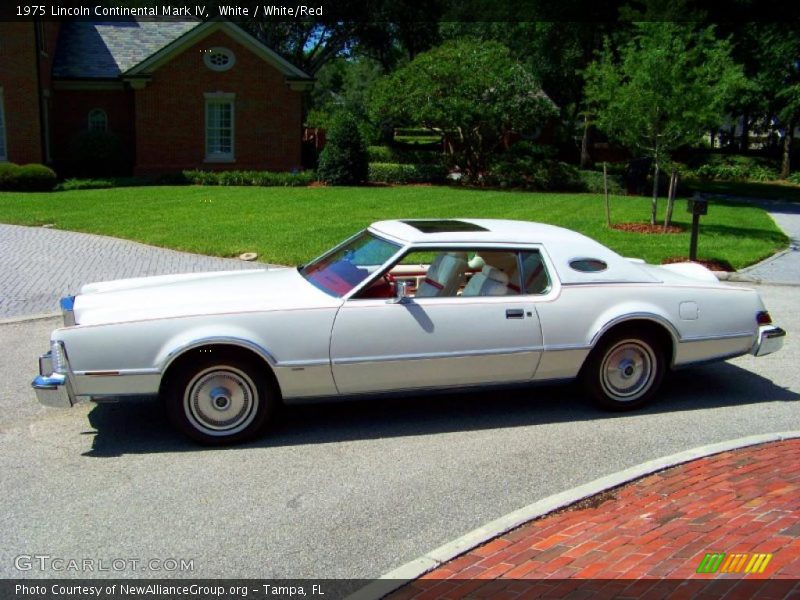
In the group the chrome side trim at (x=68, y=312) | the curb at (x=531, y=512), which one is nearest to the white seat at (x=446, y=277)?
the curb at (x=531, y=512)

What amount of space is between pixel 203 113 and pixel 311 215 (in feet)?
39.6

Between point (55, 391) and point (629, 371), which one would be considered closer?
point (55, 391)

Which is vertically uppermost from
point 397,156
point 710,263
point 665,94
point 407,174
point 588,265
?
point 665,94

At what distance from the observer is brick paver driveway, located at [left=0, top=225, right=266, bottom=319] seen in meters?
10.4

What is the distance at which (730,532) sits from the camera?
4.07 meters

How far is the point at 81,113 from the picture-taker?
94.7 ft

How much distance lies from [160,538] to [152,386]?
4.34 ft

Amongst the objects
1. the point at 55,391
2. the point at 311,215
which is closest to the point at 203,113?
the point at 311,215

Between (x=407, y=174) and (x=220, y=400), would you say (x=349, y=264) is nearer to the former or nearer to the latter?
(x=220, y=400)

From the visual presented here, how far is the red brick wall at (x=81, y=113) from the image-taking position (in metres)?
28.6

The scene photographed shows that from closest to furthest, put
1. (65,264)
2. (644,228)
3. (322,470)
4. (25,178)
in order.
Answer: (322,470), (65,264), (644,228), (25,178)

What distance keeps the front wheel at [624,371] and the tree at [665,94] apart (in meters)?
11.1

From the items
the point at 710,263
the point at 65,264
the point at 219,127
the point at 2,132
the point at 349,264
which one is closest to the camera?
the point at 349,264

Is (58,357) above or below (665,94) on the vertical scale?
below
